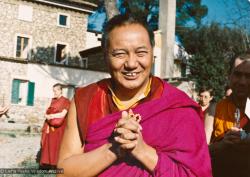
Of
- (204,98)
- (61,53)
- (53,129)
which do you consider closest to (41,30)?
(61,53)

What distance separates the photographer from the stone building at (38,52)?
107ft

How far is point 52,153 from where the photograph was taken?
404 inches

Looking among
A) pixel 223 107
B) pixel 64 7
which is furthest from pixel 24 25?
pixel 223 107

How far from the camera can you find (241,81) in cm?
310

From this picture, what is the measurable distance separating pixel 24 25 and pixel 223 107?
34.4 m

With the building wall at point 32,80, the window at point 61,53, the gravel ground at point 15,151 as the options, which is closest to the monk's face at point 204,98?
the gravel ground at point 15,151

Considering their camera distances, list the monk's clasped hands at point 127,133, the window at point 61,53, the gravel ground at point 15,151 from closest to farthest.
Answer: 1. the monk's clasped hands at point 127,133
2. the gravel ground at point 15,151
3. the window at point 61,53

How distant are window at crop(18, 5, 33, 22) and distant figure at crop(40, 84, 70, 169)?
1059 inches

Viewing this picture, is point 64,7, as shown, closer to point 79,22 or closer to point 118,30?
point 79,22

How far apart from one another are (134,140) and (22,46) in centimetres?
Result: 3517

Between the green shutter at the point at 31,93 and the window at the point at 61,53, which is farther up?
the window at the point at 61,53

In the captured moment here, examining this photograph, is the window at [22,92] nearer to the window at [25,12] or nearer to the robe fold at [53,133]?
the window at [25,12]

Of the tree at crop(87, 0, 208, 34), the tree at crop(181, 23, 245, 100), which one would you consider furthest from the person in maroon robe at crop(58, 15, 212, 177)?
the tree at crop(87, 0, 208, 34)

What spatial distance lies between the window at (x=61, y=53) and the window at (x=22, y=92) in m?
5.28
